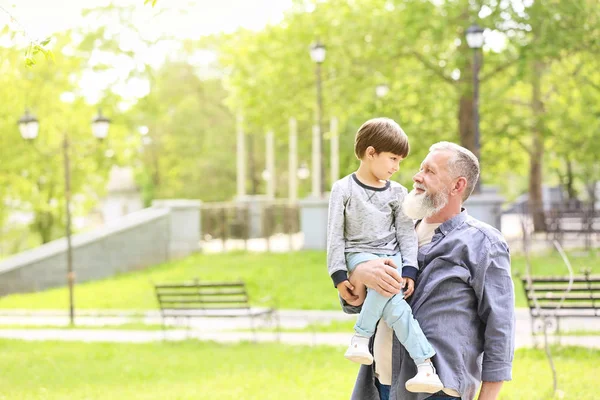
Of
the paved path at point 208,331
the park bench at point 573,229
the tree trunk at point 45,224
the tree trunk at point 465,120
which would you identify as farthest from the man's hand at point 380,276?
the tree trunk at point 45,224

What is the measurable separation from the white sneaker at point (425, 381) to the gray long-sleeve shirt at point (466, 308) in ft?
0.19

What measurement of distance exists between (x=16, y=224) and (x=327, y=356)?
114ft

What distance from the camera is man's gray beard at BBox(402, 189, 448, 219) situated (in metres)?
3.92

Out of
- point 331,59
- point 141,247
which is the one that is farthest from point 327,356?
point 141,247

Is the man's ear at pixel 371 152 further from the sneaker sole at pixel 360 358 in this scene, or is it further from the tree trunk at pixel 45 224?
Result: the tree trunk at pixel 45 224

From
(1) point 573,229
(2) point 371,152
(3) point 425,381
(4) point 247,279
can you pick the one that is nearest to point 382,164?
(2) point 371,152

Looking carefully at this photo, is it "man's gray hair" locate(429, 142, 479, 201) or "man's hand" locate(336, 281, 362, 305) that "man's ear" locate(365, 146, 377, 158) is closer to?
"man's gray hair" locate(429, 142, 479, 201)

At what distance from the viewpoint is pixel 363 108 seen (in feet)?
80.7

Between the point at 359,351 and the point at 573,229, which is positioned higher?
the point at 359,351

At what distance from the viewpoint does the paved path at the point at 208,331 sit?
13188mm

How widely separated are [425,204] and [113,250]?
24.0 metres

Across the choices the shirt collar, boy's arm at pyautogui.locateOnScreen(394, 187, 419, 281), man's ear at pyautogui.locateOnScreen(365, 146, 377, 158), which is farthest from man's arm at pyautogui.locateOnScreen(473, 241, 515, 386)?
man's ear at pyautogui.locateOnScreen(365, 146, 377, 158)

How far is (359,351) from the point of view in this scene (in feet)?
13.2

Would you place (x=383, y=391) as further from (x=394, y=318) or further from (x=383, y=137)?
(x=383, y=137)
